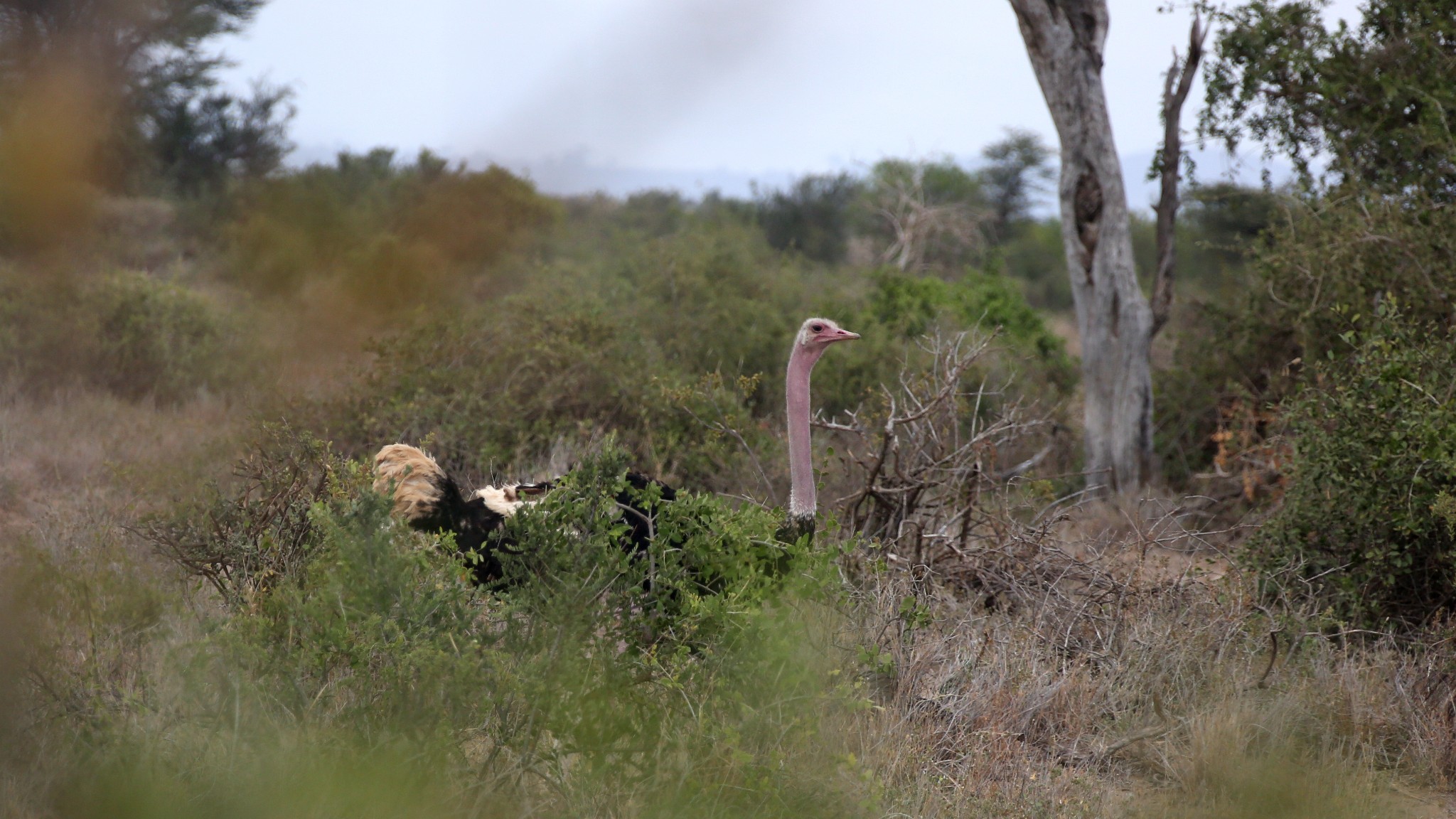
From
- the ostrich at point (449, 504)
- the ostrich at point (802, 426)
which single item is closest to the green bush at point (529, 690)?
the ostrich at point (449, 504)

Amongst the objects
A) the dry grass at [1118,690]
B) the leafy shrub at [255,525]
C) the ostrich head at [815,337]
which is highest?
the ostrich head at [815,337]

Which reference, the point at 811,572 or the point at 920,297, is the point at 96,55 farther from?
the point at 920,297

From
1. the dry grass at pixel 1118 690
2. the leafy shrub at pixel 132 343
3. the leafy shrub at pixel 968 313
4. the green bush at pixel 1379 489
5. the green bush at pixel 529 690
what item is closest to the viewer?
the green bush at pixel 529 690

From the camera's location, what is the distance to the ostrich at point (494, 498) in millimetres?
4430

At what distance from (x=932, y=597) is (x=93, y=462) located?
4.72m

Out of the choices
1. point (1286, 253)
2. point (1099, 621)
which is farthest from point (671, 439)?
point (1286, 253)

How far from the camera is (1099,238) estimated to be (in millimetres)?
8742

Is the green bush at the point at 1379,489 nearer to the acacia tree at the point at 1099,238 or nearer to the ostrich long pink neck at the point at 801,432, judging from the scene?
the ostrich long pink neck at the point at 801,432

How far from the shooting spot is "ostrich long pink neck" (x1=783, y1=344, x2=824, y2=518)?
452cm

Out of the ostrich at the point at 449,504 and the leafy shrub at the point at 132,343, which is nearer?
the ostrich at the point at 449,504

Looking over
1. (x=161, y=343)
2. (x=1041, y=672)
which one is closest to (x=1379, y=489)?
(x=1041, y=672)

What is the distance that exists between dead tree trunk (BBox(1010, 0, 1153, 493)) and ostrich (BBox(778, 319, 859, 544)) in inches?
168

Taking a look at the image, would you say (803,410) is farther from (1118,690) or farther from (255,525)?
(255,525)

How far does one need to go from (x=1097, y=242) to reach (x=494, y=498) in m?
5.73
